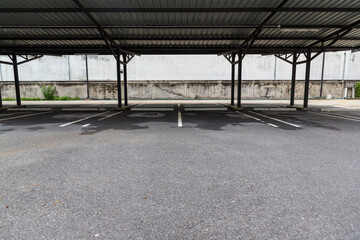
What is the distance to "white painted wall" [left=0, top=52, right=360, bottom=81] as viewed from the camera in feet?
71.5

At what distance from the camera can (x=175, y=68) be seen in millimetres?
21844

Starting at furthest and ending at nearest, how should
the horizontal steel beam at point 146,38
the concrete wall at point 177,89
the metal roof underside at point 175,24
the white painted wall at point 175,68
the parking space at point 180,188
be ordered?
the white painted wall at point 175,68, the concrete wall at point 177,89, the horizontal steel beam at point 146,38, the metal roof underside at point 175,24, the parking space at point 180,188

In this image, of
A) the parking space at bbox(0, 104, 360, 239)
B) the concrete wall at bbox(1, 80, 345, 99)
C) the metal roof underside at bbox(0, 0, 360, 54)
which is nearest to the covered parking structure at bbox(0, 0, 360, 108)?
the metal roof underside at bbox(0, 0, 360, 54)

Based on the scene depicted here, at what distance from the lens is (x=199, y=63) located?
71.2 feet

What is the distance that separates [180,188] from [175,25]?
8477mm

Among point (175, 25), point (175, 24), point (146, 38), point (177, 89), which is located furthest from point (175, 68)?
point (175, 25)

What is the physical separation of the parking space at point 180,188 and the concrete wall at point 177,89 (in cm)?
1580

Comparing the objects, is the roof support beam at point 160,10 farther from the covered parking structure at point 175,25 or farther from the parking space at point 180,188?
the parking space at point 180,188

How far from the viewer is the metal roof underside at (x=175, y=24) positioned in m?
7.73

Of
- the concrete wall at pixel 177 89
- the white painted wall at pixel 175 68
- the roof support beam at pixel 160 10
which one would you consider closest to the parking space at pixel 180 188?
the roof support beam at pixel 160 10

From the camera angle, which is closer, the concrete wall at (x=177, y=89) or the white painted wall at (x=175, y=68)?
the concrete wall at (x=177, y=89)

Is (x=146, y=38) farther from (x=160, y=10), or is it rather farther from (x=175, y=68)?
(x=175, y=68)

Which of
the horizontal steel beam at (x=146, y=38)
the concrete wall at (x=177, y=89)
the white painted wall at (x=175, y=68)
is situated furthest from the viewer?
the white painted wall at (x=175, y=68)

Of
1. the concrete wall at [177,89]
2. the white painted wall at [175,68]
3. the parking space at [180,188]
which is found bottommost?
the parking space at [180,188]
